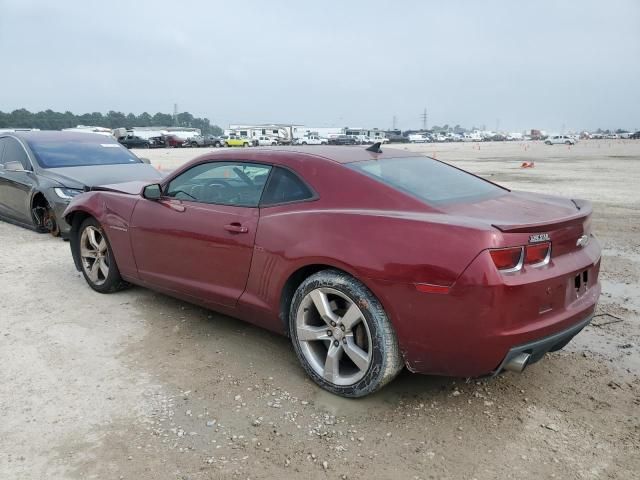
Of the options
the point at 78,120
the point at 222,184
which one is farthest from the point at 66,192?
the point at 78,120

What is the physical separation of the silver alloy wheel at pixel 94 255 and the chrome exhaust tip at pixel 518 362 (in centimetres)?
368

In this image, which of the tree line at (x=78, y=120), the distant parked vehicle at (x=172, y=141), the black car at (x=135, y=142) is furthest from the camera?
the tree line at (x=78, y=120)

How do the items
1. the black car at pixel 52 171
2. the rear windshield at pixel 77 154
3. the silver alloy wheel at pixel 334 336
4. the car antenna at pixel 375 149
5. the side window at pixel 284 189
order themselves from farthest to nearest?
the rear windshield at pixel 77 154 → the black car at pixel 52 171 → the car antenna at pixel 375 149 → the side window at pixel 284 189 → the silver alloy wheel at pixel 334 336

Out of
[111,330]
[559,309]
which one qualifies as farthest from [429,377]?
[111,330]

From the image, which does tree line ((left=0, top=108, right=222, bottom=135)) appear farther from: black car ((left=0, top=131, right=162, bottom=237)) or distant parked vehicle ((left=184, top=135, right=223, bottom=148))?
black car ((left=0, top=131, right=162, bottom=237))

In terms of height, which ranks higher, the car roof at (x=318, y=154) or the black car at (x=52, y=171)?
the car roof at (x=318, y=154)

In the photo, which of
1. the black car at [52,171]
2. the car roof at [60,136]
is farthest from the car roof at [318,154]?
the car roof at [60,136]

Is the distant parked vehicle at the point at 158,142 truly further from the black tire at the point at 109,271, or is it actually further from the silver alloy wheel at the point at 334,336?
the silver alloy wheel at the point at 334,336

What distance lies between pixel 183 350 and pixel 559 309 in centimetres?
251

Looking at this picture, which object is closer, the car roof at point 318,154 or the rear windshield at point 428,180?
the rear windshield at point 428,180

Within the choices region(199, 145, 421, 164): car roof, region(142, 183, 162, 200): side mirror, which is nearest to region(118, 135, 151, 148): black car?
region(142, 183, 162, 200): side mirror

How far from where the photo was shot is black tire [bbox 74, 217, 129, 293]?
485 cm

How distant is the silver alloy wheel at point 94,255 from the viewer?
16.4 ft

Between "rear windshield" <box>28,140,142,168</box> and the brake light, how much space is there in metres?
7.23
